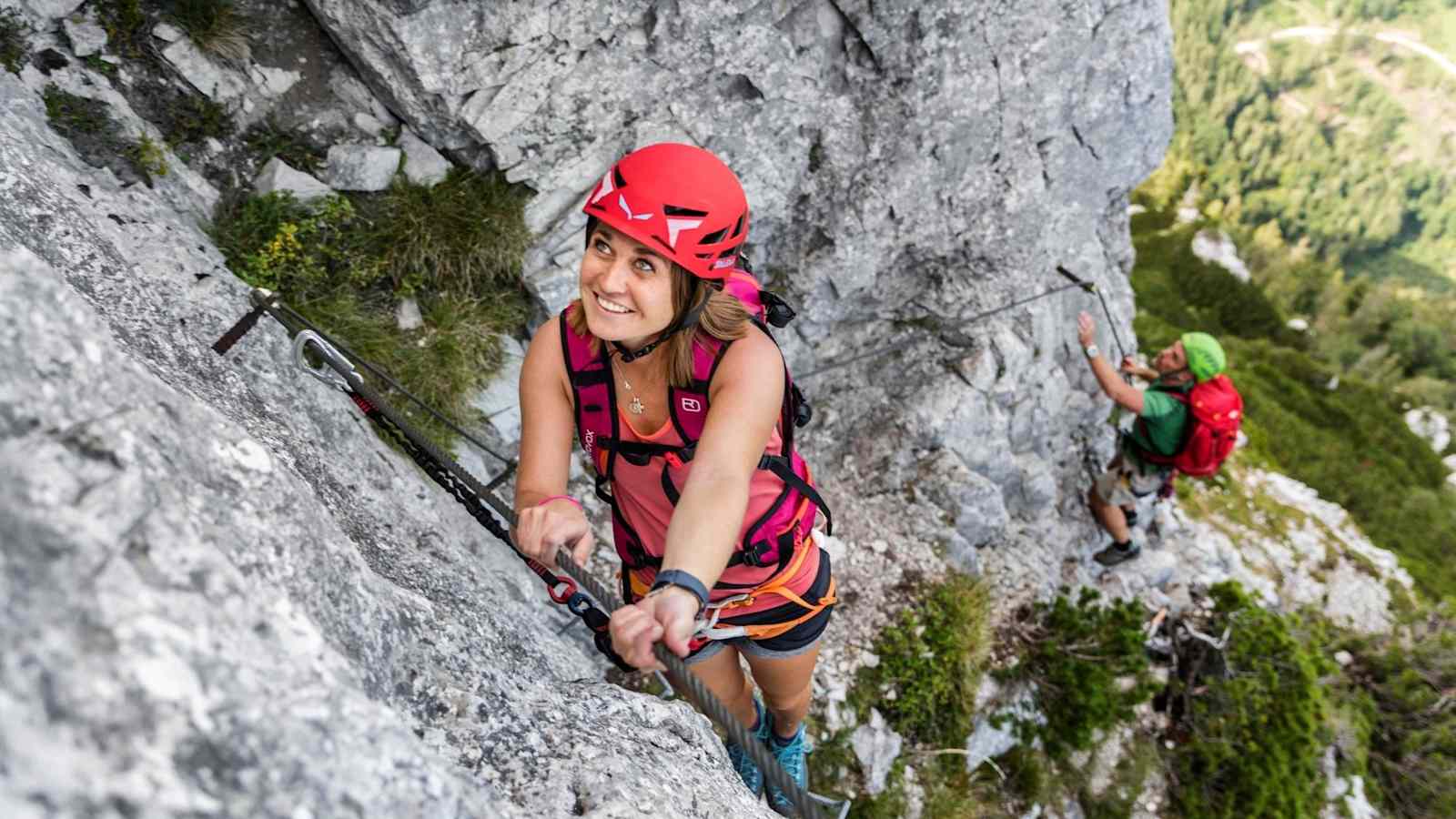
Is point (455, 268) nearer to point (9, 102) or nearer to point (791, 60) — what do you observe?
point (9, 102)

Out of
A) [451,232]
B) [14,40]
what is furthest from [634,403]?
[14,40]

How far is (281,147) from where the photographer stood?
569cm

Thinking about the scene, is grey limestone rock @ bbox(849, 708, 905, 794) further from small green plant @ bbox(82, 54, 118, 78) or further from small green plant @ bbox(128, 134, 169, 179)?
small green plant @ bbox(82, 54, 118, 78)

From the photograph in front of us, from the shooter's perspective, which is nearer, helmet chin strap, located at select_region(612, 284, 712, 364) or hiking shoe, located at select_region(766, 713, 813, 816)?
helmet chin strap, located at select_region(612, 284, 712, 364)

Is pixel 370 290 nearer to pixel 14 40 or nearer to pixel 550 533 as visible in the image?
pixel 14 40

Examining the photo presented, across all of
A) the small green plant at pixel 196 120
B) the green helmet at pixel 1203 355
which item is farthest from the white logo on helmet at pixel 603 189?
the green helmet at pixel 1203 355

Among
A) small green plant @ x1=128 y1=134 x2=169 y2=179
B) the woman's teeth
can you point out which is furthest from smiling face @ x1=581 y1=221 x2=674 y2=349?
small green plant @ x1=128 y1=134 x2=169 y2=179

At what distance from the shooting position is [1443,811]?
1034 centimetres

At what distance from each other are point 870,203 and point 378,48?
15.3ft

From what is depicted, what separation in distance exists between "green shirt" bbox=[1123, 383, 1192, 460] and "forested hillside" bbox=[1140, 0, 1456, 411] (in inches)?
3005

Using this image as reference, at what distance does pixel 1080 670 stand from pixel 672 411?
6602mm

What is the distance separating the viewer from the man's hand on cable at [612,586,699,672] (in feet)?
7.67

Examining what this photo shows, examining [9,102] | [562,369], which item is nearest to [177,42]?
[9,102]

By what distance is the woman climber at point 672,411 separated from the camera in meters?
2.70
